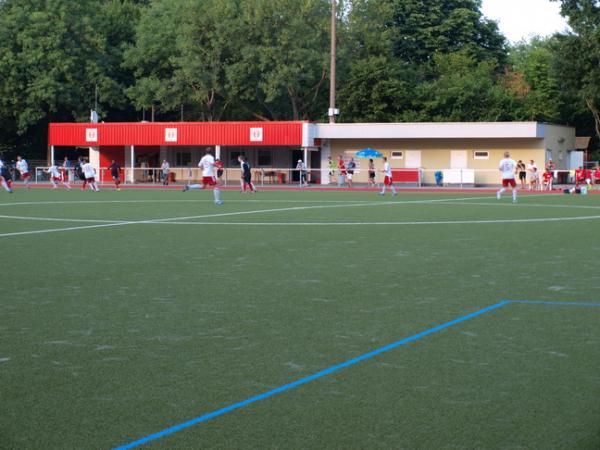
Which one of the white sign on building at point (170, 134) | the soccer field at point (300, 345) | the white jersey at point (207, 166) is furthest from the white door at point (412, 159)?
the soccer field at point (300, 345)

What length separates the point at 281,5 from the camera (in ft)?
209

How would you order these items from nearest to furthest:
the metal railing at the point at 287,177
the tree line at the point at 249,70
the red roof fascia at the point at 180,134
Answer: the metal railing at the point at 287,177
the red roof fascia at the point at 180,134
the tree line at the point at 249,70

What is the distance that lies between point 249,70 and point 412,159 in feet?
49.4

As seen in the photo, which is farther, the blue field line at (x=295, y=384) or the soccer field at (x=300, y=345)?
the soccer field at (x=300, y=345)

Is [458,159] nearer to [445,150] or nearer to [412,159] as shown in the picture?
[445,150]

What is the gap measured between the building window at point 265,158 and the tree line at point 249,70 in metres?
5.75

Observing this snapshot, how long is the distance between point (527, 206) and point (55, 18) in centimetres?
4731

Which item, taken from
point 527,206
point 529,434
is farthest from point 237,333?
point 527,206

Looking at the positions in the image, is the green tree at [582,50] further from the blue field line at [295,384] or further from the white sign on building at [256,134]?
the blue field line at [295,384]

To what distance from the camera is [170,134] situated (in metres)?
56.2

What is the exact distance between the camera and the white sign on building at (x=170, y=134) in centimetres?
5603

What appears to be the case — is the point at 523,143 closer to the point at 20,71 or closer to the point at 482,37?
the point at 482,37

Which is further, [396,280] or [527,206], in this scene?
[527,206]

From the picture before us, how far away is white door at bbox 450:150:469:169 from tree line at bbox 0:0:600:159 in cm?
1061
